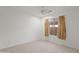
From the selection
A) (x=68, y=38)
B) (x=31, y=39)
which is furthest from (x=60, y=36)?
(x=31, y=39)

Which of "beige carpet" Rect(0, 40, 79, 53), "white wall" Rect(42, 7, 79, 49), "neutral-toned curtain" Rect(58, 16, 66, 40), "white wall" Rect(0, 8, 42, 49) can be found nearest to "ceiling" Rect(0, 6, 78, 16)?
"white wall" Rect(0, 8, 42, 49)

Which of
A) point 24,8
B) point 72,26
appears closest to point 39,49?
point 72,26

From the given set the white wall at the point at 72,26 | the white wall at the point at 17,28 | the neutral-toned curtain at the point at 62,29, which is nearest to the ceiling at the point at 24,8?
the white wall at the point at 17,28

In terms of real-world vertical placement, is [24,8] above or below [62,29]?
above

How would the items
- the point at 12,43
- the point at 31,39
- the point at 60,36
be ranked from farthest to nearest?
the point at 31,39 < the point at 60,36 < the point at 12,43

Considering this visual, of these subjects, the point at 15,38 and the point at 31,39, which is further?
the point at 31,39

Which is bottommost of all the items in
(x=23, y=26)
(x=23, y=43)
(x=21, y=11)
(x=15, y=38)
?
(x=23, y=43)

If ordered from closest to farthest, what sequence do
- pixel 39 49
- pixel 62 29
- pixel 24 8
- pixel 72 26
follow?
1. pixel 39 49
2. pixel 72 26
3. pixel 24 8
4. pixel 62 29

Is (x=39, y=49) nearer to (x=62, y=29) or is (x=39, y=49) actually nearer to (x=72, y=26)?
(x=62, y=29)

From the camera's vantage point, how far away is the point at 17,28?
466cm
